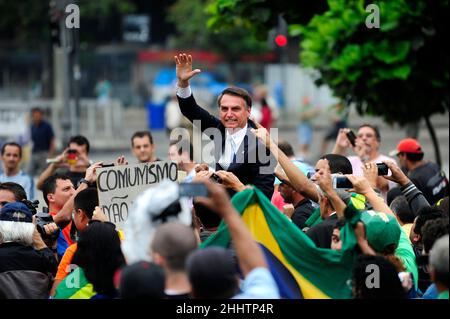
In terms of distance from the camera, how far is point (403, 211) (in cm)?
867

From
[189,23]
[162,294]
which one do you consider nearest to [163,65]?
[189,23]

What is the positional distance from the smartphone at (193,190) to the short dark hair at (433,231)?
78.4 inches

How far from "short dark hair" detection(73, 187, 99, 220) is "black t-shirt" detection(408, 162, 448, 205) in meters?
3.89

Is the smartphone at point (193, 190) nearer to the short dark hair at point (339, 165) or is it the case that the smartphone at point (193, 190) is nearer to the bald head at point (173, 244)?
the bald head at point (173, 244)

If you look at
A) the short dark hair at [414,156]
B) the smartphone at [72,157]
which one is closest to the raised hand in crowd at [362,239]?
the short dark hair at [414,156]

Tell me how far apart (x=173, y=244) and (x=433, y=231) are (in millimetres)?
2013

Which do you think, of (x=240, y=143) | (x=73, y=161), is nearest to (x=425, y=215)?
(x=240, y=143)

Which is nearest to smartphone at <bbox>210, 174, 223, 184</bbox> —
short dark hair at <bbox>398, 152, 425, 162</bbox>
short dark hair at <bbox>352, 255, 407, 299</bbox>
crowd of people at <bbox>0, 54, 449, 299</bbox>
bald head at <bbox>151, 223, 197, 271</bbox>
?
crowd of people at <bbox>0, 54, 449, 299</bbox>

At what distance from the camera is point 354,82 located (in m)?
13.3

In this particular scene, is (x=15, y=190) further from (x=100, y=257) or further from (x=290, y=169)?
(x=100, y=257)

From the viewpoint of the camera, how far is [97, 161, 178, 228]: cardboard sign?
298 inches

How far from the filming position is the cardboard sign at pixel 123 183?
757 centimetres

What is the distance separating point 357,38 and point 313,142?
19.1 meters

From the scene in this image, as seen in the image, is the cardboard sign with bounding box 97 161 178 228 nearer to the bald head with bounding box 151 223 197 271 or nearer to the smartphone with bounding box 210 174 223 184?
the smartphone with bounding box 210 174 223 184
